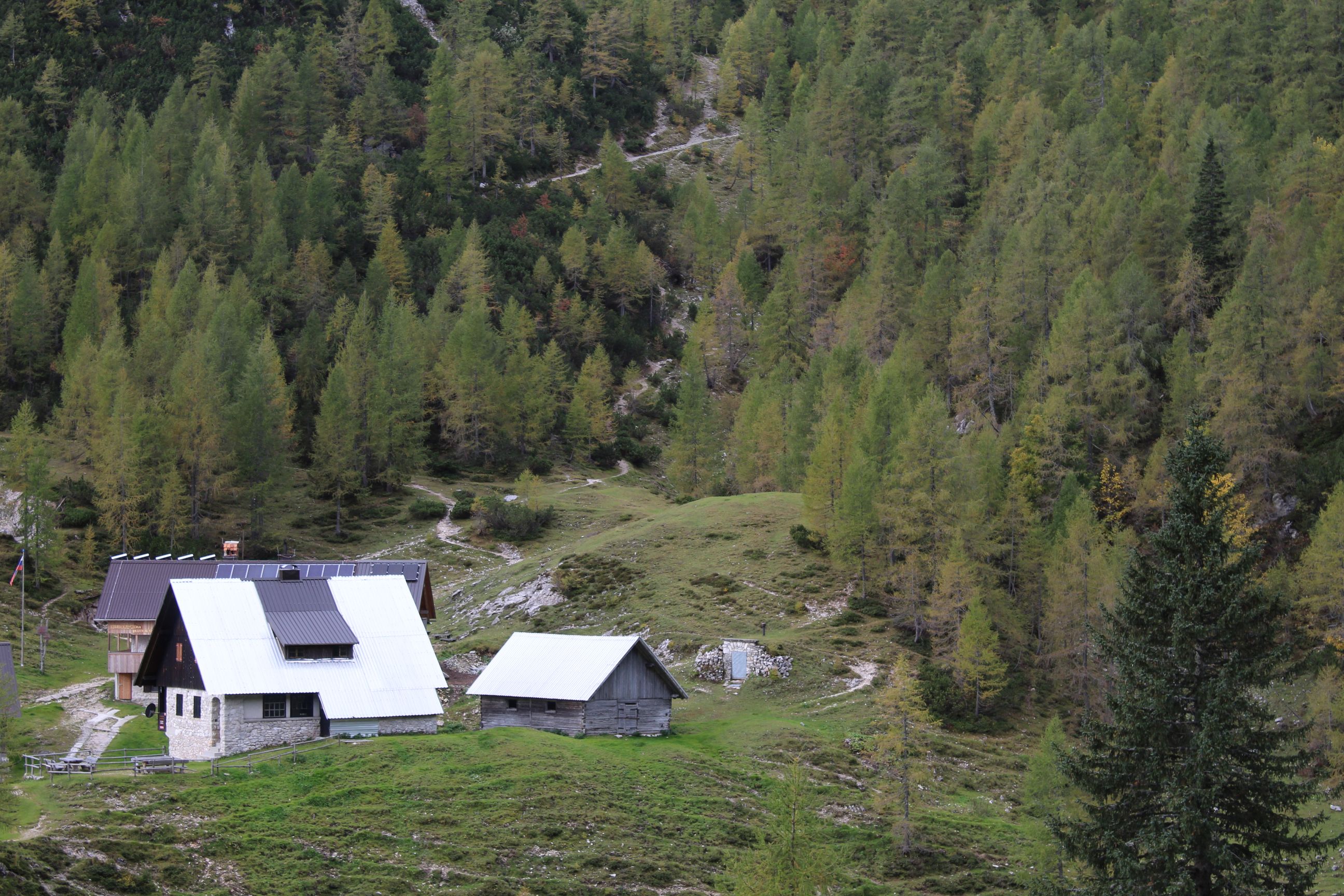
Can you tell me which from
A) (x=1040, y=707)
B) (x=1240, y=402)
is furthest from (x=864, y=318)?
(x=1040, y=707)

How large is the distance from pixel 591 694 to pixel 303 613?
46.0 ft

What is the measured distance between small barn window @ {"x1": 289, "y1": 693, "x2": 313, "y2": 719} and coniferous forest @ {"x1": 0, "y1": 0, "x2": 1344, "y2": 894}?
2549 cm

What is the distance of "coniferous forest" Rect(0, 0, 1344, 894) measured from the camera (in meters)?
46.2

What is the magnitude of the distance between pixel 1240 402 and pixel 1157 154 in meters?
51.0

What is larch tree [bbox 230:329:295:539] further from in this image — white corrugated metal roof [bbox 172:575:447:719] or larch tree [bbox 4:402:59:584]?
white corrugated metal roof [bbox 172:575:447:719]

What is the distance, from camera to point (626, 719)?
61250mm

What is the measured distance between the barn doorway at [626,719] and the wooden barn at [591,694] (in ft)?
0.08

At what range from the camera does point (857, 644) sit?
73312 mm

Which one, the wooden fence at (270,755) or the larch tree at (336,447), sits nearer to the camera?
the wooden fence at (270,755)

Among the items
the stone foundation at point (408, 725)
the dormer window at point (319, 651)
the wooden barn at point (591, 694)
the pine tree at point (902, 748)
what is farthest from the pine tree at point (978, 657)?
the dormer window at point (319, 651)

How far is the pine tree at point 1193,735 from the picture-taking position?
24.7 m

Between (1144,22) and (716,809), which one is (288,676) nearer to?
(716,809)

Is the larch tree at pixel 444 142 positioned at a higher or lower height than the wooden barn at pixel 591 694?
higher

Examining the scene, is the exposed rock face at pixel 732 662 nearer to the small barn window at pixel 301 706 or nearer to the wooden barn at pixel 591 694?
the wooden barn at pixel 591 694
